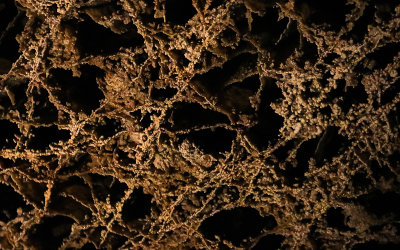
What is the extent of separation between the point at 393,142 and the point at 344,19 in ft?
1.43

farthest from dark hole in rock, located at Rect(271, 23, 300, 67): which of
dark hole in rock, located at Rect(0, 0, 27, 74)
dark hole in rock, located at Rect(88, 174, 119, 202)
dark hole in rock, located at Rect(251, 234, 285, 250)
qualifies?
dark hole in rock, located at Rect(0, 0, 27, 74)

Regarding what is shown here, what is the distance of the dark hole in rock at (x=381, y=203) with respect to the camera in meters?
1.30

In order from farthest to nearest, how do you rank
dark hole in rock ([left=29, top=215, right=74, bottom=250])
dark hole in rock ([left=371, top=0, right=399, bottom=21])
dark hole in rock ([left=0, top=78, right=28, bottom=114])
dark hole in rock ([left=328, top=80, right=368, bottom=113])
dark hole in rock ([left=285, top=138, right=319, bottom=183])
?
dark hole in rock ([left=29, top=215, right=74, bottom=250]) < dark hole in rock ([left=0, top=78, right=28, bottom=114]) < dark hole in rock ([left=285, top=138, right=319, bottom=183]) < dark hole in rock ([left=328, top=80, right=368, bottom=113]) < dark hole in rock ([left=371, top=0, right=399, bottom=21])

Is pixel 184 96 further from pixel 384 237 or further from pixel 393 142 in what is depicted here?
pixel 384 237

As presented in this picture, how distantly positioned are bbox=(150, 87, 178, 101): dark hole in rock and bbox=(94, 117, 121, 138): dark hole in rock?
0.19 metres

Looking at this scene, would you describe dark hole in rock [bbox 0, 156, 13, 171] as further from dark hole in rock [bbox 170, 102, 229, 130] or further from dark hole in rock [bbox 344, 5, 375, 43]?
dark hole in rock [bbox 344, 5, 375, 43]

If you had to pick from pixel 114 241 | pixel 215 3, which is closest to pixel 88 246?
pixel 114 241

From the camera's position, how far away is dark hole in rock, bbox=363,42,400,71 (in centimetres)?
117

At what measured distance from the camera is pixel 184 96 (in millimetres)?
1276

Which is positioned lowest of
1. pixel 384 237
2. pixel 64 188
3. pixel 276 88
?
pixel 64 188

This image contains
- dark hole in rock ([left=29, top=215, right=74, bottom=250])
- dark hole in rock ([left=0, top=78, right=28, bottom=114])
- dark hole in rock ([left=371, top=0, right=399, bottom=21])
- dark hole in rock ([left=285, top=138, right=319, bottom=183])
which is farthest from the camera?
dark hole in rock ([left=29, top=215, right=74, bottom=250])

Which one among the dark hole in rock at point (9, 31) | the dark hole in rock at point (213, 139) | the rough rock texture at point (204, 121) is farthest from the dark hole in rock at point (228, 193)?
the dark hole in rock at point (9, 31)

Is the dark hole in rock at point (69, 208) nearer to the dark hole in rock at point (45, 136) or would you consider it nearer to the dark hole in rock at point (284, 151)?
the dark hole in rock at point (45, 136)

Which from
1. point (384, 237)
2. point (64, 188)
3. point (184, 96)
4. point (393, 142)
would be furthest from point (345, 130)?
point (64, 188)
